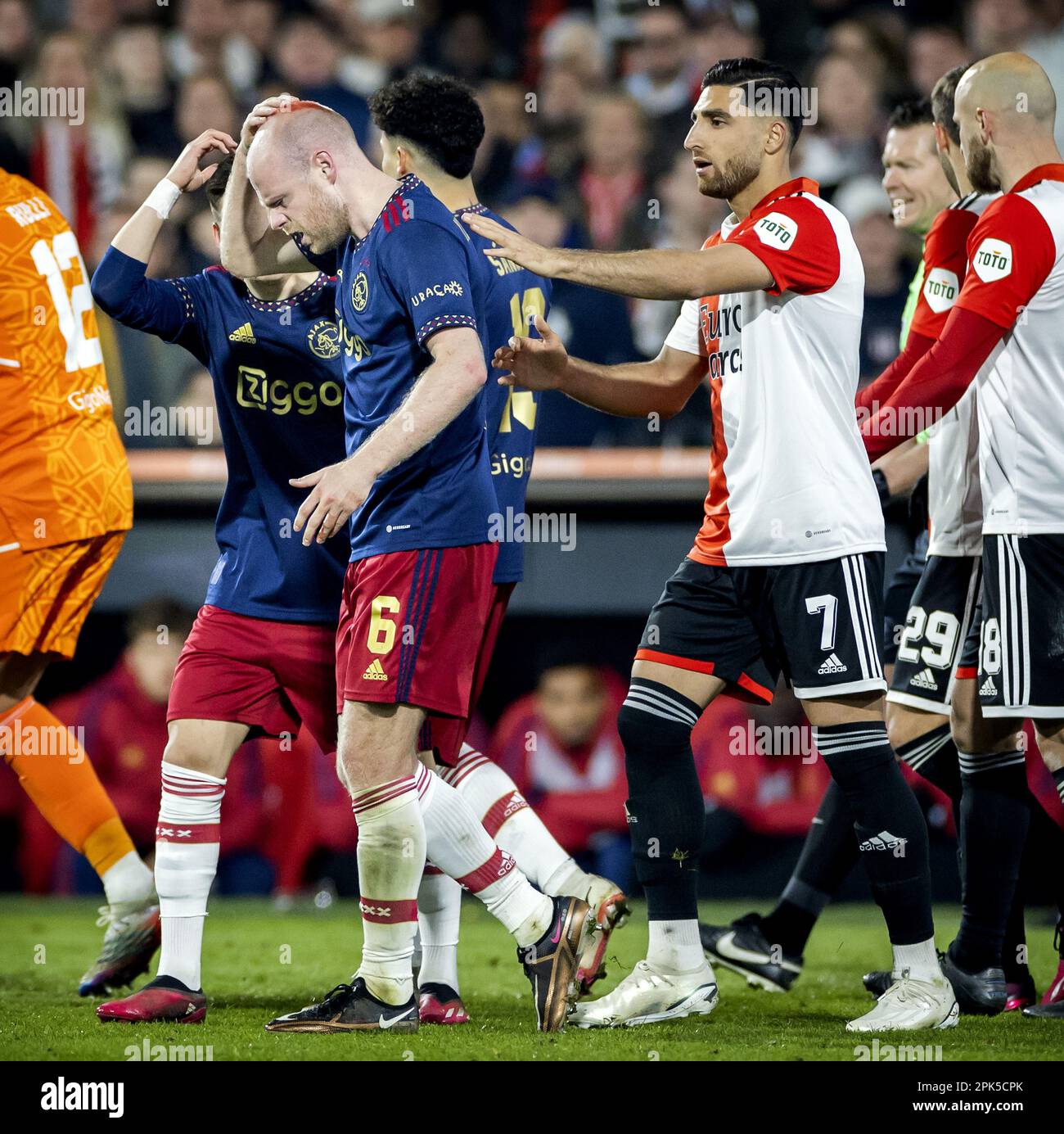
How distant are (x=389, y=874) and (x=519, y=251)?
4.29 ft

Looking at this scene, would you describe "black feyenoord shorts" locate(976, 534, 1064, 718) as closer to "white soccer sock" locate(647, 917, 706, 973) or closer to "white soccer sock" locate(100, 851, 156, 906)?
"white soccer sock" locate(647, 917, 706, 973)

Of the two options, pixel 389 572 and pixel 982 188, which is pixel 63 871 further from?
pixel 982 188

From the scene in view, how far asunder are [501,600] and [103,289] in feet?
4.03

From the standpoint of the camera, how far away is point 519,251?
2.97 metres

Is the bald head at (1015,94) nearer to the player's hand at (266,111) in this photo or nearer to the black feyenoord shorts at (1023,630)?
the black feyenoord shorts at (1023,630)

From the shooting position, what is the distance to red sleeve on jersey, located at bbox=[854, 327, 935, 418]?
374cm

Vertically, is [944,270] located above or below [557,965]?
above

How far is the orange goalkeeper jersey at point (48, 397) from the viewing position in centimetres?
411

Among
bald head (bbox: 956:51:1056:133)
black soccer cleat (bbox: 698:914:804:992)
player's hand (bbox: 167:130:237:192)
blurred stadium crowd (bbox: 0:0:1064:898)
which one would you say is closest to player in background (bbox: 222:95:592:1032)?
player's hand (bbox: 167:130:237:192)

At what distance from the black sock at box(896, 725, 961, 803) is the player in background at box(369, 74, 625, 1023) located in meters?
0.92

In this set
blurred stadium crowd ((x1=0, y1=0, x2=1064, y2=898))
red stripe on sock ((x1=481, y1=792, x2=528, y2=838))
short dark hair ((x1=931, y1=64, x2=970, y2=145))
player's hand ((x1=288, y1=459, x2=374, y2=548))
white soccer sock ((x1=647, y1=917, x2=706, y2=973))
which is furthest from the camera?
blurred stadium crowd ((x1=0, y1=0, x2=1064, y2=898))

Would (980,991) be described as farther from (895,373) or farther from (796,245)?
(796,245)

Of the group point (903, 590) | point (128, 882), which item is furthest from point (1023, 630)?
point (128, 882)

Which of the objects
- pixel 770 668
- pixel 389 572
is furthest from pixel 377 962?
pixel 770 668
